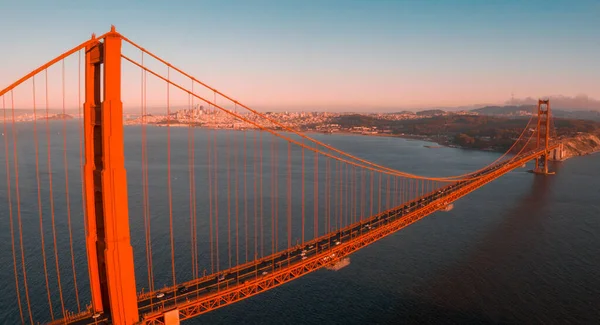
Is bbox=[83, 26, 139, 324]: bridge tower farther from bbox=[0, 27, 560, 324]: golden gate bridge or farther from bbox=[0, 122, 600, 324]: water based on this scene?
bbox=[0, 122, 600, 324]: water

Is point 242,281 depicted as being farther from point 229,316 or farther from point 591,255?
point 591,255

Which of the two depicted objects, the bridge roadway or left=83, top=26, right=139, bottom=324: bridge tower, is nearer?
left=83, top=26, right=139, bottom=324: bridge tower

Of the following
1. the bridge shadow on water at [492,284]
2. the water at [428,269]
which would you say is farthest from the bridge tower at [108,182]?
the bridge shadow on water at [492,284]

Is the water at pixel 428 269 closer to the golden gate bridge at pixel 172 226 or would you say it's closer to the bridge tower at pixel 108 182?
the golden gate bridge at pixel 172 226

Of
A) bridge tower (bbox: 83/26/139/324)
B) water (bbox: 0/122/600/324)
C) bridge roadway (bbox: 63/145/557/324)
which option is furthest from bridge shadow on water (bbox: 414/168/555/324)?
bridge tower (bbox: 83/26/139/324)

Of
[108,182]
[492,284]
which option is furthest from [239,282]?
[492,284]

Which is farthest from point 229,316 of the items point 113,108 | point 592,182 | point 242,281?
point 592,182
